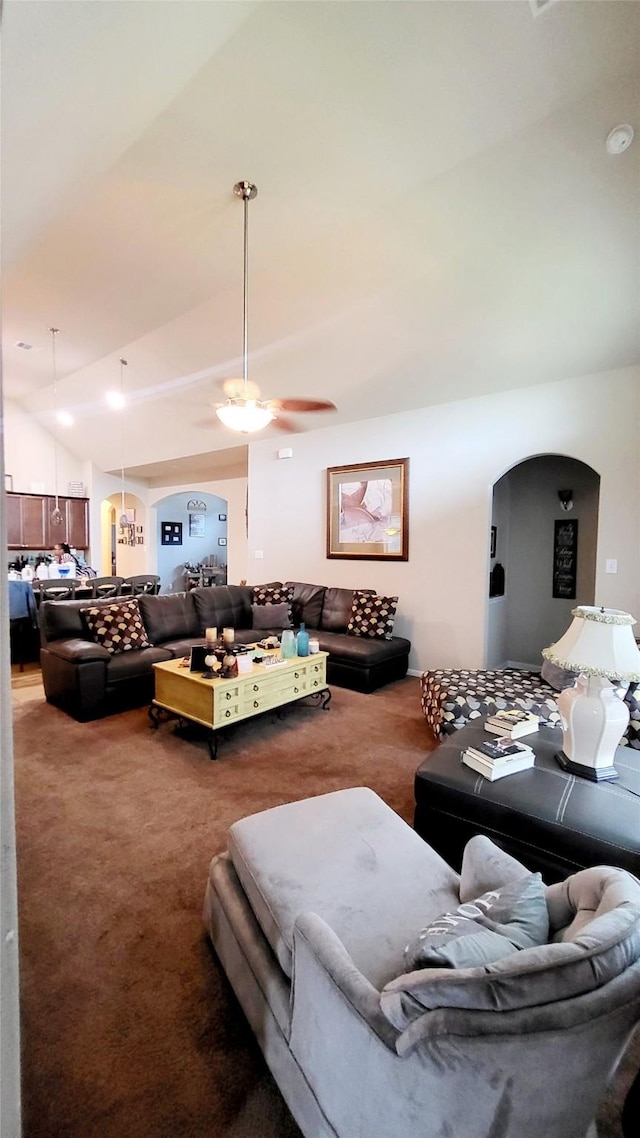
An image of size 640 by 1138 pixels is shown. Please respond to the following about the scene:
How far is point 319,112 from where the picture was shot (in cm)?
206

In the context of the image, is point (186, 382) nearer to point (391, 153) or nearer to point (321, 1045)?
point (391, 153)

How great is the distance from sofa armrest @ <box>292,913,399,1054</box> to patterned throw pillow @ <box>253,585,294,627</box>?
4212 mm

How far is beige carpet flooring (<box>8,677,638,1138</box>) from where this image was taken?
1.18m

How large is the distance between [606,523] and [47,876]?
438 cm

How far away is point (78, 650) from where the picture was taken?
356 cm

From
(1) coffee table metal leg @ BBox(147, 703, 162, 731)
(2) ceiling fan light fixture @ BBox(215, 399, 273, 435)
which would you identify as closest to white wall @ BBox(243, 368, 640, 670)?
(2) ceiling fan light fixture @ BBox(215, 399, 273, 435)

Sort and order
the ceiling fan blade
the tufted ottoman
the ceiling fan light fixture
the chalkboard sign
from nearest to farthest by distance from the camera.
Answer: the tufted ottoman, the ceiling fan light fixture, the ceiling fan blade, the chalkboard sign

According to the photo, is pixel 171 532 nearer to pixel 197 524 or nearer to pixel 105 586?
pixel 197 524

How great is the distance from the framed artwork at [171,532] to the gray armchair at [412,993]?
29.4 ft

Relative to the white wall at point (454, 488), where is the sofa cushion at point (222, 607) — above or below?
below

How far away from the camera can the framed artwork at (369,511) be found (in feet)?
16.5

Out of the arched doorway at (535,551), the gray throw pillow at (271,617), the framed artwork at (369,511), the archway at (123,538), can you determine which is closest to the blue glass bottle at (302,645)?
the gray throw pillow at (271,617)

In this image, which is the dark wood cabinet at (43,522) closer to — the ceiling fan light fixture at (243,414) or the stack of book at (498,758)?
the ceiling fan light fixture at (243,414)

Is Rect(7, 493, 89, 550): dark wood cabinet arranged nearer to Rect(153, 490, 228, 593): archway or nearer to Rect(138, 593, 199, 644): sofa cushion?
Rect(153, 490, 228, 593): archway
